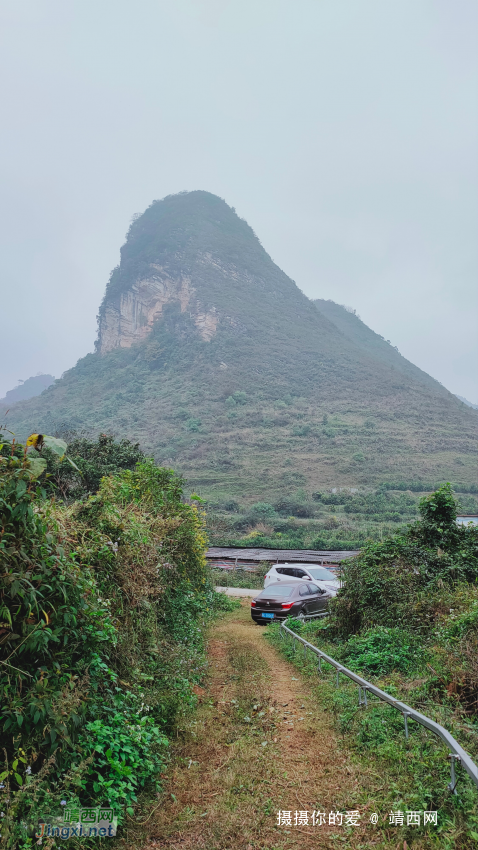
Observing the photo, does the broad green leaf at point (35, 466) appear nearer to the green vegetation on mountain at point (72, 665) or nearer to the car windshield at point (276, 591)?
the green vegetation on mountain at point (72, 665)

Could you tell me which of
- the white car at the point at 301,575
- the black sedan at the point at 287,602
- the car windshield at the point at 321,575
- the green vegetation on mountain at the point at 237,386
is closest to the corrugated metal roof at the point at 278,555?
the car windshield at the point at 321,575

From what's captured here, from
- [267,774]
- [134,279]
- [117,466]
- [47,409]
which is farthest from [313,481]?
[134,279]

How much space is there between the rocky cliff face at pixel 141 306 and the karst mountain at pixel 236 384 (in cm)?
35

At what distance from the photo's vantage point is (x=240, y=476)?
55125 millimetres

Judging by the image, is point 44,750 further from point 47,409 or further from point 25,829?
point 47,409

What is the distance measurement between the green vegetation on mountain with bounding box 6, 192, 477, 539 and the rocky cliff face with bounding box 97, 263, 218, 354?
1.19 feet

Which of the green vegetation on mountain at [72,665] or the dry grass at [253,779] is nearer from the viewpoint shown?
the green vegetation on mountain at [72,665]

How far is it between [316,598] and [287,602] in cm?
104

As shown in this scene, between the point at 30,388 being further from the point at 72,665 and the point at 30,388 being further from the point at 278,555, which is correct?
the point at 72,665

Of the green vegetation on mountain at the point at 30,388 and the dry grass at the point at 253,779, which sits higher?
the green vegetation on mountain at the point at 30,388

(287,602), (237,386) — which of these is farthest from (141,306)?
(287,602)

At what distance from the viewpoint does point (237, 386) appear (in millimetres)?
88000

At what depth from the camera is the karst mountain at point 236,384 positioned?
58.7 meters

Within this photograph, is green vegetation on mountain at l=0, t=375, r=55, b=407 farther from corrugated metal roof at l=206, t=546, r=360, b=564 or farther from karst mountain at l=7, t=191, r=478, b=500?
corrugated metal roof at l=206, t=546, r=360, b=564
